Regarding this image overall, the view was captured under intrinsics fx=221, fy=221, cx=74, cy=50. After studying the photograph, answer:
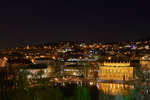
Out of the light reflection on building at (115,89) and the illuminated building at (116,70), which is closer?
the light reflection on building at (115,89)

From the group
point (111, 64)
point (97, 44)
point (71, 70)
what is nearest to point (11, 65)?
point (71, 70)

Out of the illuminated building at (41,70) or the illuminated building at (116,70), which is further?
the illuminated building at (116,70)

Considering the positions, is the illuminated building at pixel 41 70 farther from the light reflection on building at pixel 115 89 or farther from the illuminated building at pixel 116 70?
the light reflection on building at pixel 115 89

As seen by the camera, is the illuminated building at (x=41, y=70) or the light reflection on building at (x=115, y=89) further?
the illuminated building at (x=41, y=70)

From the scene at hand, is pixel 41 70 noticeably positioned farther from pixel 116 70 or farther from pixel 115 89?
pixel 115 89

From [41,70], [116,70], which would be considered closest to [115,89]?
[41,70]

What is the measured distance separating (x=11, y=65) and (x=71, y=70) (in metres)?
11.4

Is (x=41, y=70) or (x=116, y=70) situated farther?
(x=116, y=70)

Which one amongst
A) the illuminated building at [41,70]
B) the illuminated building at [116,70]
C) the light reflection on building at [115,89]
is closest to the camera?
the light reflection on building at [115,89]

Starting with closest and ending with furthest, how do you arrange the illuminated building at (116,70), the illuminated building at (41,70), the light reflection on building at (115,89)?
the light reflection on building at (115,89)
the illuminated building at (41,70)
the illuminated building at (116,70)

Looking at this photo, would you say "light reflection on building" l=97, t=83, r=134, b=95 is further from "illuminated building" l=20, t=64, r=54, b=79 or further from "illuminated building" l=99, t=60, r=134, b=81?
"illuminated building" l=99, t=60, r=134, b=81

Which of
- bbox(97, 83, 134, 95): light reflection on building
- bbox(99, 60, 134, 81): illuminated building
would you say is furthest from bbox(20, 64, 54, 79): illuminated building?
bbox(97, 83, 134, 95): light reflection on building

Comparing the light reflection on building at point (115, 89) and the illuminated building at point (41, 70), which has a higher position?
the illuminated building at point (41, 70)

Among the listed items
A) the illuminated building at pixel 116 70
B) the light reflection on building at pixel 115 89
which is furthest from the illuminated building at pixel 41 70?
the light reflection on building at pixel 115 89
